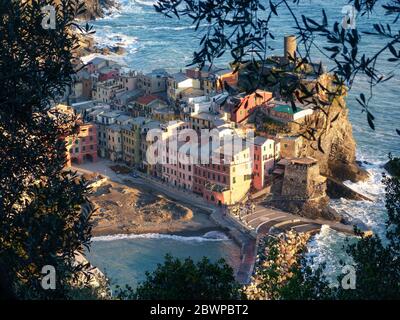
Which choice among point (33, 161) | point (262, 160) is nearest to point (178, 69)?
point (262, 160)

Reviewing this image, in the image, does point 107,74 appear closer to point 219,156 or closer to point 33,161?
point 219,156

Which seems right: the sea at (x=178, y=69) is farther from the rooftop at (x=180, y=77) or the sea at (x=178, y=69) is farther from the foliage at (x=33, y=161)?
the rooftop at (x=180, y=77)

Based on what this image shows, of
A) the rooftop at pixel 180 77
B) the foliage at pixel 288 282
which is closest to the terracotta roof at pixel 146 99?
the rooftop at pixel 180 77

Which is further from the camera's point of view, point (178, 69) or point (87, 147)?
point (178, 69)

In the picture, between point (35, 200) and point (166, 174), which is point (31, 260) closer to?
point (35, 200)

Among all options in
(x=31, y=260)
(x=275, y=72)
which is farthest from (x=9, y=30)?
(x=275, y=72)
